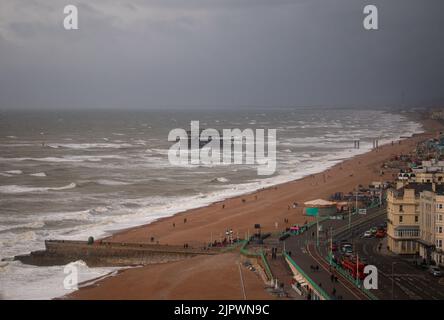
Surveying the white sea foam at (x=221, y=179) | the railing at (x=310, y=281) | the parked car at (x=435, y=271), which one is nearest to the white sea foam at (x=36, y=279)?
the railing at (x=310, y=281)

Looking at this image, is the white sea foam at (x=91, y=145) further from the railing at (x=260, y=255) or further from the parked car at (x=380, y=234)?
the parked car at (x=380, y=234)

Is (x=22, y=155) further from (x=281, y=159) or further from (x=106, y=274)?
(x=106, y=274)

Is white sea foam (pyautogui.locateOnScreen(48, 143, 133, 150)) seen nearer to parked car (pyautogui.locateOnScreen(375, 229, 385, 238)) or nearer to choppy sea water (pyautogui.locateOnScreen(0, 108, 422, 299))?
choppy sea water (pyautogui.locateOnScreen(0, 108, 422, 299))

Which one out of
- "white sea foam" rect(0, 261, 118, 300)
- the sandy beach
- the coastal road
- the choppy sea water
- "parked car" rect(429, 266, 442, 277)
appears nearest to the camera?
the coastal road

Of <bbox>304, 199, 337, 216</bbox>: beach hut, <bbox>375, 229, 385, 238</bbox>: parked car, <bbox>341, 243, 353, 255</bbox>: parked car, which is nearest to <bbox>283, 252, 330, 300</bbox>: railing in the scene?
<bbox>341, 243, 353, 255</bbox>: parked car

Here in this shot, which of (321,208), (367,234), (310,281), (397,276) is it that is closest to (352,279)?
(310,281)

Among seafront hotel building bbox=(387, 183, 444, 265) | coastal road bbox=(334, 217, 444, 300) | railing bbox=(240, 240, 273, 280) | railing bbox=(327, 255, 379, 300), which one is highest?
seafront hotel building bbox=(387, 183, 444, 265)
